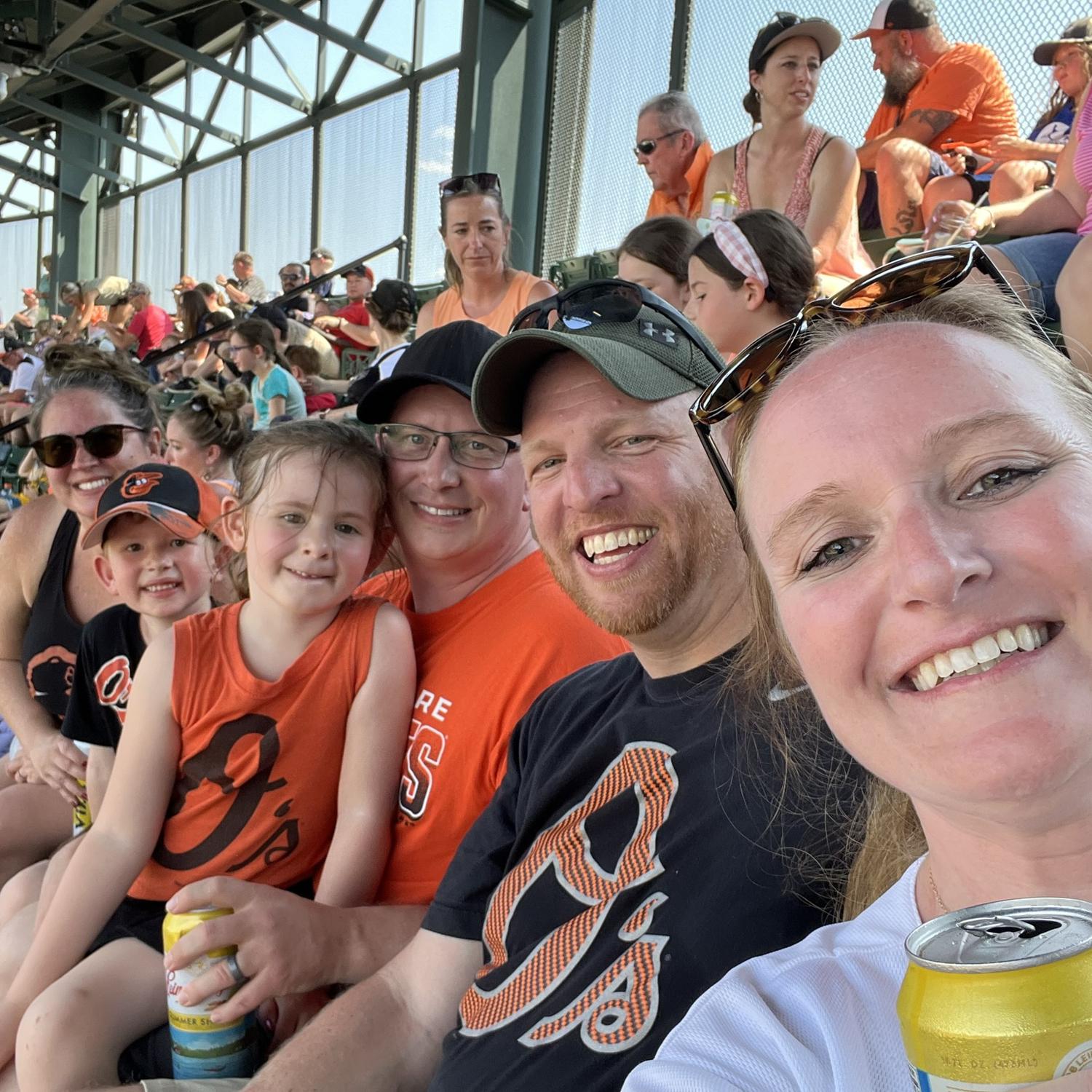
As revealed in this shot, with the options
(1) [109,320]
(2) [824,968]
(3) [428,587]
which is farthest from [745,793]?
(1) [109,320]

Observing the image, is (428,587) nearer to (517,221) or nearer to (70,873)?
(70,873)

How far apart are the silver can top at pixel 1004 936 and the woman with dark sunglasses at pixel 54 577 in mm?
2793

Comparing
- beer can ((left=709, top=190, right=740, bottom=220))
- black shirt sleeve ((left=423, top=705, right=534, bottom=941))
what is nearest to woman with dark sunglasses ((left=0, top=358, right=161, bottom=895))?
black shirt sleeve ((left=423, top=705, right=534, bottom=941))

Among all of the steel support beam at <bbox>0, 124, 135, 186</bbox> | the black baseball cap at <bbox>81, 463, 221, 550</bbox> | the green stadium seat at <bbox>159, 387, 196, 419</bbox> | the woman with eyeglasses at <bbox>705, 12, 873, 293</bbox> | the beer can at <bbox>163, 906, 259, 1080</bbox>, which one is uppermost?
the steel support beam at <bbox>0, 124, 135, 186</bbox>

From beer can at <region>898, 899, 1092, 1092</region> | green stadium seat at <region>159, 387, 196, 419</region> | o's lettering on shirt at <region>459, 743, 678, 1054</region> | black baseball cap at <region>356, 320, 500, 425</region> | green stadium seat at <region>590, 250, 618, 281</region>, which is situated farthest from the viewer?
green stadium seat at <region>159, 387, 196, 419</region>

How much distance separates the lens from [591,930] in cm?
134

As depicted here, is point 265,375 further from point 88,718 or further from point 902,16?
point 88,718

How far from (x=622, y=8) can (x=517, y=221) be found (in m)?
1.64

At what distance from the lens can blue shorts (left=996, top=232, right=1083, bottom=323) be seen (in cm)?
285

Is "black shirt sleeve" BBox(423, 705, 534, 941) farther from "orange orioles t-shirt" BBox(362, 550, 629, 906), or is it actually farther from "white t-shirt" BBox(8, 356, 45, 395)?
"white t-shirt" BBox(8, 356, 45, 395)

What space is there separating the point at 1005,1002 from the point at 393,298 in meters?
6.77

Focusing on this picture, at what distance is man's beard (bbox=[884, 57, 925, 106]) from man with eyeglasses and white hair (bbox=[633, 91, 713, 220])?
0.90 meters

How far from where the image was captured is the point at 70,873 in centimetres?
212

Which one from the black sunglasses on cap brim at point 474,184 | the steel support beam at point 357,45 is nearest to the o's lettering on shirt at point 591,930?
the black sunglasses on cap brim at point 474,184
